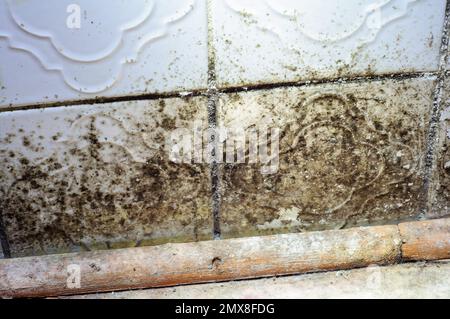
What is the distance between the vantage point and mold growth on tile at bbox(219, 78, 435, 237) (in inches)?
51.2

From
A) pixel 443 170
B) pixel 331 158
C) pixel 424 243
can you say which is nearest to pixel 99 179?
pixel 331 158

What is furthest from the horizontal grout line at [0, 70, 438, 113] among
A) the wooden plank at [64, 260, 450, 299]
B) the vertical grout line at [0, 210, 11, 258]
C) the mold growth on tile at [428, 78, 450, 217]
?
the wooden plank at [64, 260, 450, 299]

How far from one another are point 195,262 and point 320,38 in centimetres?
80

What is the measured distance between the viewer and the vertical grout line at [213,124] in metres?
1.21

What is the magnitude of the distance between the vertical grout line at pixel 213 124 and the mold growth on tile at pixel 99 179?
24 millimetres

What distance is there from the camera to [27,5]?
44.3 inches

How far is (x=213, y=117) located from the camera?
50.7 inches

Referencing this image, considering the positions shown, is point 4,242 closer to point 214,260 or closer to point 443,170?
point 214,260

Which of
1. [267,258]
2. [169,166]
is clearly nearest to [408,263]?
[267,258]

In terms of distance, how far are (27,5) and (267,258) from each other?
1022mm

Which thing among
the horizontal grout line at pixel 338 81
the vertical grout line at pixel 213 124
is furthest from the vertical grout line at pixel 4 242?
the horizontal grout line at pixel 338 81

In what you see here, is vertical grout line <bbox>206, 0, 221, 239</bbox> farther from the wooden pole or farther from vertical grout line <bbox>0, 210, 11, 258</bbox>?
vertical grout line <bbox>0, 210, 11, 258</bbox>

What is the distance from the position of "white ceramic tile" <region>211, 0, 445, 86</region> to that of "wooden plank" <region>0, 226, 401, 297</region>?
520 mm
